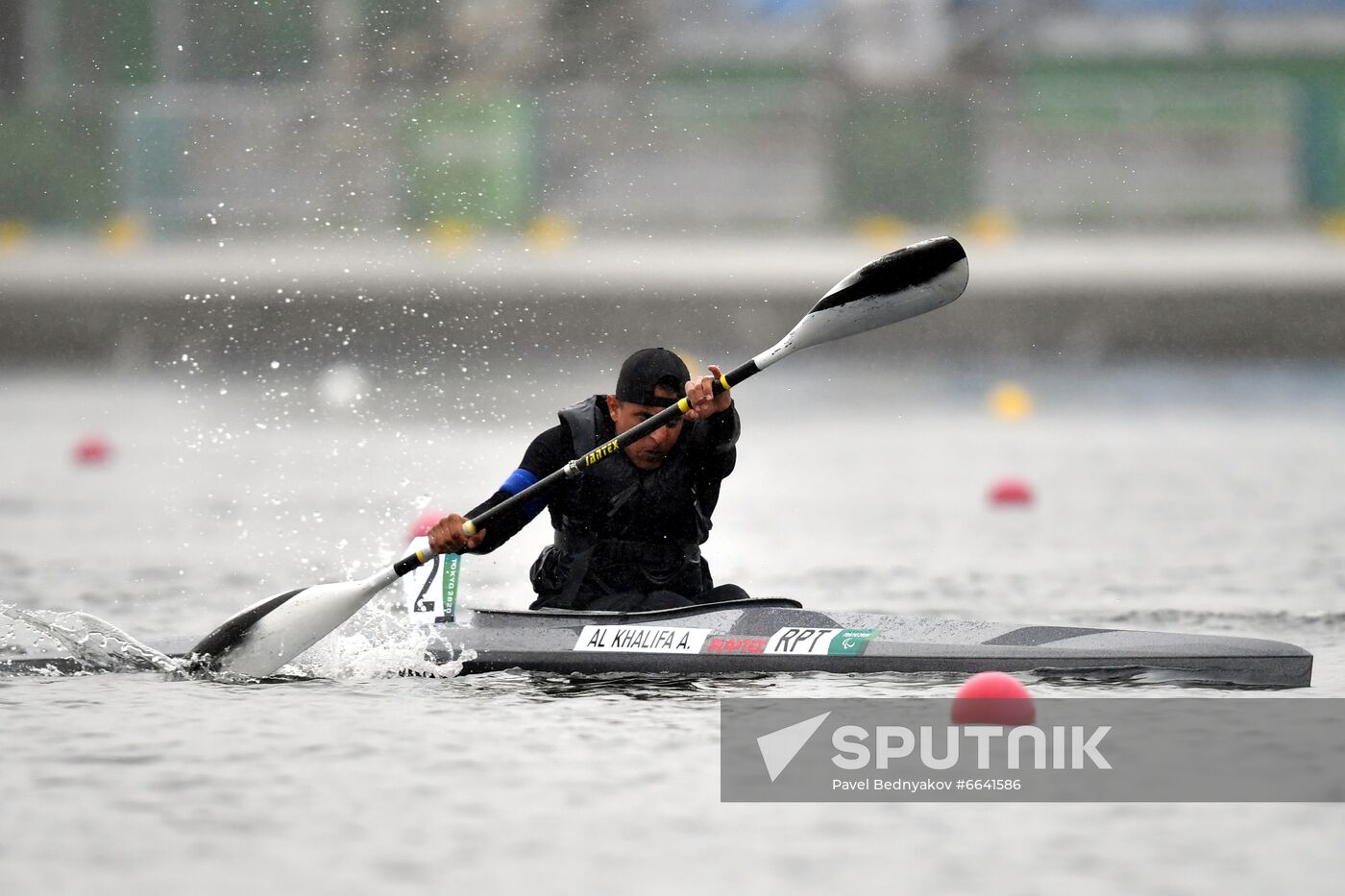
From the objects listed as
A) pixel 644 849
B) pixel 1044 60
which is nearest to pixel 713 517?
pixel 644 849

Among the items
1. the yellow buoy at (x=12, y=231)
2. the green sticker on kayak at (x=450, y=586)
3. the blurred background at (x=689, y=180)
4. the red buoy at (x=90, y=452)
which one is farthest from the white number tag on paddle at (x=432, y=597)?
the yellow buoy at (x=12, y=231)

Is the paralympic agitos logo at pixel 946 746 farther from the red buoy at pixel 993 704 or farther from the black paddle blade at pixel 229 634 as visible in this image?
the black paddle blade at pixel 229 634

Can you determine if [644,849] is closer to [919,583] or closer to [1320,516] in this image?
[919,583]

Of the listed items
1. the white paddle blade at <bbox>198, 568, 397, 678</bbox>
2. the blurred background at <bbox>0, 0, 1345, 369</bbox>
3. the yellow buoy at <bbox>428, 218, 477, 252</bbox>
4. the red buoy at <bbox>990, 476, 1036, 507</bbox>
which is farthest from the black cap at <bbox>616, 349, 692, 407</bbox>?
the yellow buoy at <bbox>428, 218, 477, 252</bbox>

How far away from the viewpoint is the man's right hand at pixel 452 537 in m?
8.18

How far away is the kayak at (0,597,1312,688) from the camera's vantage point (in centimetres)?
783

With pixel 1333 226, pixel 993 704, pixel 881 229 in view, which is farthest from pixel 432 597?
pixel 1333 226

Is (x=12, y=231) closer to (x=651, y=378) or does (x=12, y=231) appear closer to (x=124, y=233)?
(x=124, y=233)

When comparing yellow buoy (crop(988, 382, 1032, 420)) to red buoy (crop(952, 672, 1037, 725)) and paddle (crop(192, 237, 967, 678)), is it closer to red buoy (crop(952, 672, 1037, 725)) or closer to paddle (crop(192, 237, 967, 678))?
paddle (crop(192, 237, 967, 678))

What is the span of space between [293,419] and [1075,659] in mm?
12814

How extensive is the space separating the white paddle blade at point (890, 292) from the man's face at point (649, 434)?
919 millimetres

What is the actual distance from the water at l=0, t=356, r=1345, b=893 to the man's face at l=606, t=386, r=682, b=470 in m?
0.85

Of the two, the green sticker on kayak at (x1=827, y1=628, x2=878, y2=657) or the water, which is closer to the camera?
the water

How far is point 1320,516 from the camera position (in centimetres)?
1338
